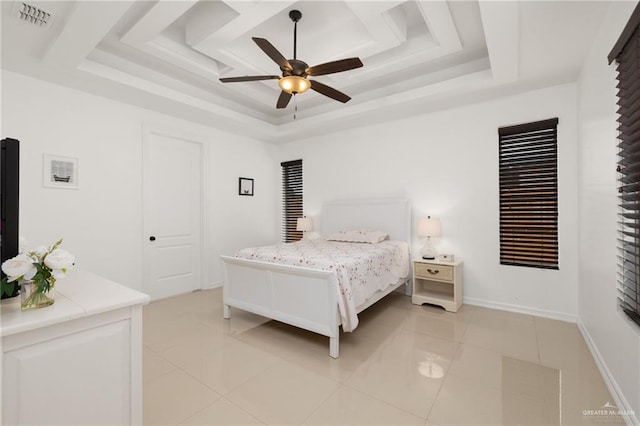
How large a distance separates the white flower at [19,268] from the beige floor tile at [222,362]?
1.42 metres

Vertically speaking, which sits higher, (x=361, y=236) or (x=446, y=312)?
(x=361, y=236)

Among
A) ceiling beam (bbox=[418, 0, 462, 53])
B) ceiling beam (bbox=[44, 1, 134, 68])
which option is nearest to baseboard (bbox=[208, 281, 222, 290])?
ceiling beam (bbox=[44, 1, 134, 68])

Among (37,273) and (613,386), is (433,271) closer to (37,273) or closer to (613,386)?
(613,386)

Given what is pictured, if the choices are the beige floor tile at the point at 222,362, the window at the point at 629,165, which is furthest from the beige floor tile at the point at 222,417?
the window at the point at 629,165

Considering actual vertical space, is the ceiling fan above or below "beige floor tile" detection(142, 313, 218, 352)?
above

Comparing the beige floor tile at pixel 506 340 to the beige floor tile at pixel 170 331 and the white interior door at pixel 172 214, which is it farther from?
the white interior door at pixel 172 214

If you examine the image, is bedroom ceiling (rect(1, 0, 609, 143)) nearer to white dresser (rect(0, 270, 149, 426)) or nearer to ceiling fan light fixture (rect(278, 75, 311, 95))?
ceiling fan light fixture (rect(278, 75, 311, 95))

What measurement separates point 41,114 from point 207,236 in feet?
8.04

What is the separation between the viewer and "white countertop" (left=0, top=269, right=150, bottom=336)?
3.45 feet

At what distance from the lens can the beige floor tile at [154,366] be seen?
7.27ft

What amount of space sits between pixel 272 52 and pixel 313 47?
1.15m

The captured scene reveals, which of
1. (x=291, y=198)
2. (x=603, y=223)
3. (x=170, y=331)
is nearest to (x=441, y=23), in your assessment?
(x=603, y=223)

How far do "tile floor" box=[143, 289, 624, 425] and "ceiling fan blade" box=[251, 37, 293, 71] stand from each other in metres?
2.51

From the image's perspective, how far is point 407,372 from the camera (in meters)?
2.24
